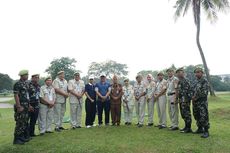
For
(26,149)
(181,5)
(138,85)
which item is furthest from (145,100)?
(181,5)

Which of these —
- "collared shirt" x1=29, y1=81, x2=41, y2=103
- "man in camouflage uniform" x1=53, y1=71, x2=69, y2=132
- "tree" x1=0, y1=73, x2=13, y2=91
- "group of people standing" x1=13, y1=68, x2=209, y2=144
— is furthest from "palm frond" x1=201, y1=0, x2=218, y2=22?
"tree" x1=0, y1=73, x2=13, y2=91

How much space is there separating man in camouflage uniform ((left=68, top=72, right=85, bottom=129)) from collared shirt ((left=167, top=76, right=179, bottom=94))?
288cm

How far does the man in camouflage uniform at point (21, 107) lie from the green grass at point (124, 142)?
0.97 ft

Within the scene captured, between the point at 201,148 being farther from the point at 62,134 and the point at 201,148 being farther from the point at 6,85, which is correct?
the point at 6,85

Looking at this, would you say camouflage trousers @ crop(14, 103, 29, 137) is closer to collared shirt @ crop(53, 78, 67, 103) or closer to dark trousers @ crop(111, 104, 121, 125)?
collared shirt @ crop(53, 78, 67, 103)


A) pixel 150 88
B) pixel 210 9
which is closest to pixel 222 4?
pixel 210 9

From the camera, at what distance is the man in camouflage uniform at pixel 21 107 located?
22.7 ft

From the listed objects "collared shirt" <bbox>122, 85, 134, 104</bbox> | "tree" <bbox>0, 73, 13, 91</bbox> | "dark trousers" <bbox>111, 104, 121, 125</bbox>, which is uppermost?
"tree" <bbox>0, 73, 13, 91</bbox>

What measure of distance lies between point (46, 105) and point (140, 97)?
3.15 meters

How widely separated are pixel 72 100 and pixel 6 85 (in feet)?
207

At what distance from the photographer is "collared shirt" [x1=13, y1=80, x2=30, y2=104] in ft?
22.7

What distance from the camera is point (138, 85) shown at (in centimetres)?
916

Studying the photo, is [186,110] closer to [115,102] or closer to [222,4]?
[115,102]

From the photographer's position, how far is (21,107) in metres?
6.93
